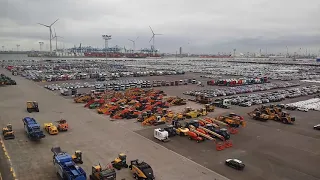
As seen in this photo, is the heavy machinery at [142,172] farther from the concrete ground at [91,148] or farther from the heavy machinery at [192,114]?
the heavy machinery at [192,114]

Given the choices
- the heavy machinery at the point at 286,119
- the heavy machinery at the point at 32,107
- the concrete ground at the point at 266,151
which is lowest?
the concrete ground at the point at 266,151

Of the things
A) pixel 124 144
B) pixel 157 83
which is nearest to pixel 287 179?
pixel 124 144

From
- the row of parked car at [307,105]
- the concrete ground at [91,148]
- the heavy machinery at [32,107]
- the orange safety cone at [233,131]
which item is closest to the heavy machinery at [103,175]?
the concrete ground at [91,148]

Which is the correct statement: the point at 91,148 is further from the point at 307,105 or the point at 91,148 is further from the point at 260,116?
the point at 307,105

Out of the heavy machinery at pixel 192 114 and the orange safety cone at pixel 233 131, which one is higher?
the heavy machinery at pixel 192 114

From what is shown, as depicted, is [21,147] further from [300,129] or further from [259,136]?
[300,129]

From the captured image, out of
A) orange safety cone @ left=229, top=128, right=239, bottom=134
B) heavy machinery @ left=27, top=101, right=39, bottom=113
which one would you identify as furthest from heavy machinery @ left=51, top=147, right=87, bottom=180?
heavy machinery @ left=27, top=101, right=39, bottom=113

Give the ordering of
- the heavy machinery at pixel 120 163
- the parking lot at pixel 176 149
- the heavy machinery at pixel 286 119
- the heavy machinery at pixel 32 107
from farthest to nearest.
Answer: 1. the heavy machinery at pixel 32 107
2. the heavy machinery at pixel 286 119
3. the heavy machinery at pixel 120 163
4. the parking lot at pixel 176 149

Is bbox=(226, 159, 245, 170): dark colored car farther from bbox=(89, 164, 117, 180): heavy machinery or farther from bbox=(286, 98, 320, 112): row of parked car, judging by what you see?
bbox=(286, 98, 320, 112): row of parked car
